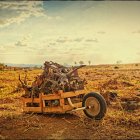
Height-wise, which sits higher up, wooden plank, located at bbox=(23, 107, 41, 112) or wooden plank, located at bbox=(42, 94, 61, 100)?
wooden plank, located at bbox=(42, 94, 61, 100)

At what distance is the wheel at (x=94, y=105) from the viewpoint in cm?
1094

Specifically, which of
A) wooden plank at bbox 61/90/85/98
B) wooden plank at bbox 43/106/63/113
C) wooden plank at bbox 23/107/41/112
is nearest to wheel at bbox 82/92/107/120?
wooden plank at bbox 61/90/85/98

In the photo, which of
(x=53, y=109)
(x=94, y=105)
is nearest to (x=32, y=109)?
(x=53, y=109)

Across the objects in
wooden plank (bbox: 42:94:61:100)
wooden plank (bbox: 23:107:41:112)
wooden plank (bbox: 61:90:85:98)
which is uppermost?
wooden plank (bbox: 61:90:85:98)

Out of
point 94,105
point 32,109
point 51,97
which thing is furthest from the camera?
point 32,109

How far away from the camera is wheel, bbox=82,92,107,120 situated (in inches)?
431

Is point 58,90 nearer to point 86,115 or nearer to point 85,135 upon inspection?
point 86,115

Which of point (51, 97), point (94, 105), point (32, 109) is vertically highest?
point (51, 97)

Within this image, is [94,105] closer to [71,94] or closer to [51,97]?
[71,94]

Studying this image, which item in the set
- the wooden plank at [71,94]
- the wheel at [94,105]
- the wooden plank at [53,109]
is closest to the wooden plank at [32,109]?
the wooden plank at [53,109]

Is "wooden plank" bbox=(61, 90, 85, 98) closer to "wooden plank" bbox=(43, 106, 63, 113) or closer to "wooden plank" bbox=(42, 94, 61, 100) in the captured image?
"wooden plank" bbox=(42, 94, 61, 100)

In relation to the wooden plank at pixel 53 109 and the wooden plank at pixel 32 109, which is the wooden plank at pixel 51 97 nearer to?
the wooden plank at pixel 53 109

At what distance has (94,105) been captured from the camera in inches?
437

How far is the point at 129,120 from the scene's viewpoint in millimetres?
10844
